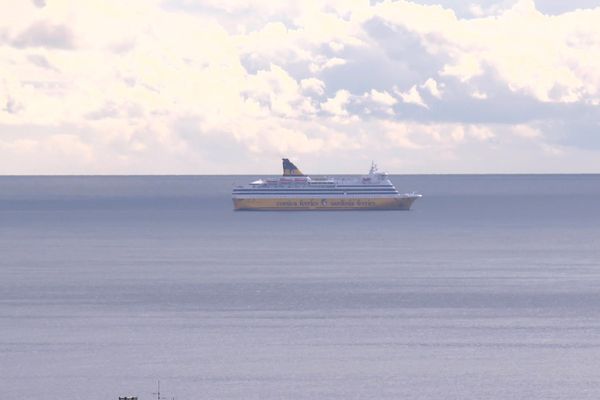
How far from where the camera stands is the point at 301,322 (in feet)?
275

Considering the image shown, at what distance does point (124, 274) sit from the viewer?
11756cm

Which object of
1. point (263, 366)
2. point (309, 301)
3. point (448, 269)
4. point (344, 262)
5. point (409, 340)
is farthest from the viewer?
point (344, 262)

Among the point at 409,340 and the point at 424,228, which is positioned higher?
the point at 424,228

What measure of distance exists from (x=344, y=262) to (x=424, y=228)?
6460 centimetres

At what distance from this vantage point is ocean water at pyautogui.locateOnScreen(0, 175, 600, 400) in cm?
6344

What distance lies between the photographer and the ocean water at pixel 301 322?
208 ft

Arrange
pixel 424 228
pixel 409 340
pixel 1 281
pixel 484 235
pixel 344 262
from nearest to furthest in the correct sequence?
pixel 409 340 < pixel 1 281 < pixel 344 262 < pixel 484 235 < pixel 424 228

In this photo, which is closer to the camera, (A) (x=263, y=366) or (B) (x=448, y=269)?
(A) (x=263, y=366)

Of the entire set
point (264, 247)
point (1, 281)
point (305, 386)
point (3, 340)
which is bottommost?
point (305, 386)

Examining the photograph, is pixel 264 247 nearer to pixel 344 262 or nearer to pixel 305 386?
pixel 344 262

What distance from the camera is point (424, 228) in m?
194

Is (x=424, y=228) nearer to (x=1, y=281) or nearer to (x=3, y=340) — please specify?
(x=1, y=281)

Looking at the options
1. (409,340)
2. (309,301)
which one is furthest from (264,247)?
(409,340)

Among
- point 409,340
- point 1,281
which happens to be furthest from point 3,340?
point 1,281
